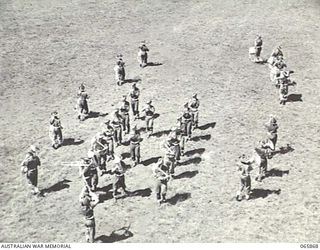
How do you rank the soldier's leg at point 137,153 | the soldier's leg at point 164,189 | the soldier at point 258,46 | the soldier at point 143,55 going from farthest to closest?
the soldier at point 258,46 < the soldier at point 143,55 < the soldier's leg at point 137,153 < the soldier's leg at point 164,189

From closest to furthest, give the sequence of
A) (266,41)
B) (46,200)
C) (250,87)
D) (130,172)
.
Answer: (46,200)
(130,172)
(250,87)
(266,41)

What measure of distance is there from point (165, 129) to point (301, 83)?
1033 centimetres

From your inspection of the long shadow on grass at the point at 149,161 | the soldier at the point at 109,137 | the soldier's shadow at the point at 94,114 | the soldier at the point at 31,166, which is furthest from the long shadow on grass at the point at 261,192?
the soldier's shadow at the point at 94,114

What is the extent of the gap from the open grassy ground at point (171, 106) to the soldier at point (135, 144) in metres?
0.56

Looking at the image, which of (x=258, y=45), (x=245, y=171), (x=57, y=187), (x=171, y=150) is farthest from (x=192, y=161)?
(x=258, y=45)

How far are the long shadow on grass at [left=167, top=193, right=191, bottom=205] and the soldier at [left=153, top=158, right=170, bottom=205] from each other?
39 centimetres

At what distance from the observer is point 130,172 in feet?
85.0

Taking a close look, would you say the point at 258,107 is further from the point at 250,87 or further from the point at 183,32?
the point at 183,32

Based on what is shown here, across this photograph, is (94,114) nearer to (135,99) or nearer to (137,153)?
(135,99)

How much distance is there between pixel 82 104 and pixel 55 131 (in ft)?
10.1

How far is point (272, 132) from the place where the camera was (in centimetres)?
2702

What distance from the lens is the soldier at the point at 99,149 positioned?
2506 cm

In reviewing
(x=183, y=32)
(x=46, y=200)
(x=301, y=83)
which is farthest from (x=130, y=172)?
(x=183, y=32)

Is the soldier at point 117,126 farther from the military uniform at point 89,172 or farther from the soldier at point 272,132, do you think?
the soldier at point 272,132
